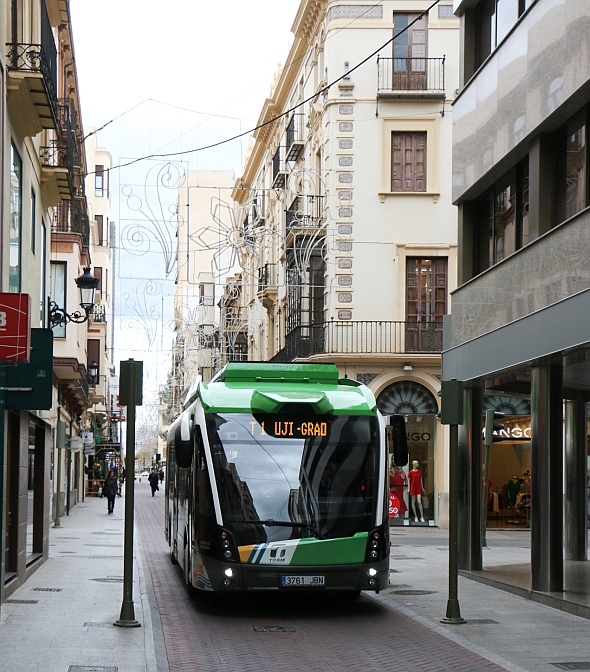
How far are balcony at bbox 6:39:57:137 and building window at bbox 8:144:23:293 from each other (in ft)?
1.71

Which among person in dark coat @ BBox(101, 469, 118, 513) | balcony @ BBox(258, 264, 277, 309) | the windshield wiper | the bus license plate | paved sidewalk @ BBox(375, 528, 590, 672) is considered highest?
balcony @ BBox(258, 264, 277, 309)

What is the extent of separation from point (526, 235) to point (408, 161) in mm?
19487

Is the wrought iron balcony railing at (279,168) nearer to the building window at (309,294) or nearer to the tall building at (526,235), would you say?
the building window at (309,294)

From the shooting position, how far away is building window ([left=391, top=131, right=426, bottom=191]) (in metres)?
36.3

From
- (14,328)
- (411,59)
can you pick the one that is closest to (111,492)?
(411,59)

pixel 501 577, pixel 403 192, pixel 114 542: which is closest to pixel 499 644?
pixel 501 577

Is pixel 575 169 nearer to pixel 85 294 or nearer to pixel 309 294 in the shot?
pixel 85 294

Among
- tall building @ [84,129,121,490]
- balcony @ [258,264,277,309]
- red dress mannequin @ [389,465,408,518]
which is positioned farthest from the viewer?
tall building @ [84,129,121,490]

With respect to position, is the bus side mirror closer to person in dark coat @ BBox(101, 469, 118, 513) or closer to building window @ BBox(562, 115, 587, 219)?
building window @ BBox(562, 115, 587, 219)

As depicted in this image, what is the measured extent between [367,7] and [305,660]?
2902 cm

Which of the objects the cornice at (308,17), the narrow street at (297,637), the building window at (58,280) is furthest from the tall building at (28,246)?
the cornice at (308,17)

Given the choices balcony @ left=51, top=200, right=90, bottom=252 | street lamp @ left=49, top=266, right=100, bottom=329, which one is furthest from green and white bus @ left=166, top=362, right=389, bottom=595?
balcony @ left=51, top=200, right=90, bottom=252

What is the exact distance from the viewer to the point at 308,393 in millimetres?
14906

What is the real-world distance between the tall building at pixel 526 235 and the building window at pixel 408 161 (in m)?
15.3
